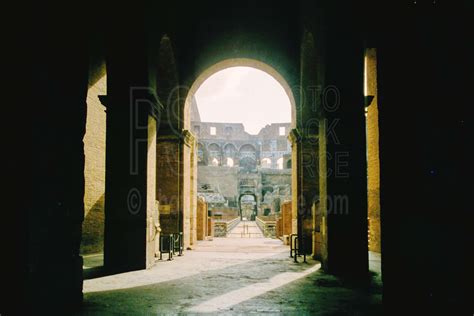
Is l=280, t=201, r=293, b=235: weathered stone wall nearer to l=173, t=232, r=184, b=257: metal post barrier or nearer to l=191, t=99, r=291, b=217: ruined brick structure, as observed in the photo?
l=173, t=232, r=184, b=257: metal post barrier

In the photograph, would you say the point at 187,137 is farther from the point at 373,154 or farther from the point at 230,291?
the point at 230,291

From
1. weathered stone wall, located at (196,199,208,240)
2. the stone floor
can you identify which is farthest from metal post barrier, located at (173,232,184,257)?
weathered stone wall, located at (196,199,208,240)

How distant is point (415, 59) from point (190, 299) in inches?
153

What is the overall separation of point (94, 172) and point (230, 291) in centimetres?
773

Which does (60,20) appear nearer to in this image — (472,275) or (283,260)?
(472,275)

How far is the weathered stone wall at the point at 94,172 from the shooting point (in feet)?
36.8

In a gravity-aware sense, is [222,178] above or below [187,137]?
below

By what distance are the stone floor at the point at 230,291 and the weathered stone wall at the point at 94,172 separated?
4.20 m

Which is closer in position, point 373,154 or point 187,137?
point 187,137

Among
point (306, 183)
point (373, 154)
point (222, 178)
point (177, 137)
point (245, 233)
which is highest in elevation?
point (177, 137)

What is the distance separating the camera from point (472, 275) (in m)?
3.02

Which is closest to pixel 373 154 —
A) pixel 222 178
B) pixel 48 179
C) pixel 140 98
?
pixel 140 98

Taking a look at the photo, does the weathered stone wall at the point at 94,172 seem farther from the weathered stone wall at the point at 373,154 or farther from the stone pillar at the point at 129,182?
the weathered stone wall at the point at 373,154

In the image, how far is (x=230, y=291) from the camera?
17.9 ft
